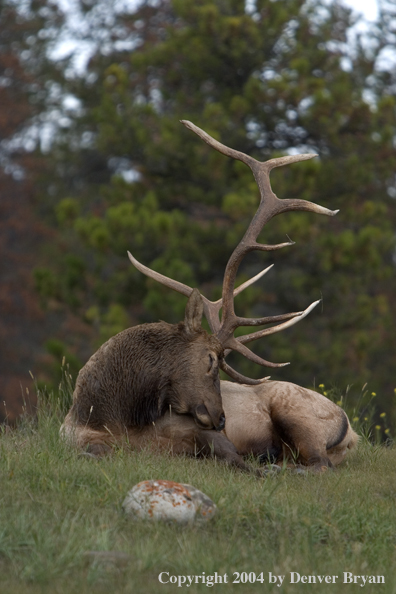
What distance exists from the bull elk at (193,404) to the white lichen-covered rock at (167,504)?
55.7 inches

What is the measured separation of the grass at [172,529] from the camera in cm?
318

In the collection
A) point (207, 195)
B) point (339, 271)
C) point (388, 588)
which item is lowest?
point (339, 271)

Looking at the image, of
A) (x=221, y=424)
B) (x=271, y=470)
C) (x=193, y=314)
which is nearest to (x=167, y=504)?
(x=271, y=470)

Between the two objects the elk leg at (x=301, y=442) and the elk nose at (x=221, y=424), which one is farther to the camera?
the elk leg at (x=301, y=442)

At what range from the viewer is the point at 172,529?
12.1ft

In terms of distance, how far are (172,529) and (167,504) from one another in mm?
110

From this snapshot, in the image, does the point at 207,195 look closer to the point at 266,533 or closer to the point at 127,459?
the point at 127,459

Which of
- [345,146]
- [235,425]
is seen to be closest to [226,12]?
[345,146]

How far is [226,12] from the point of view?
16156 mm

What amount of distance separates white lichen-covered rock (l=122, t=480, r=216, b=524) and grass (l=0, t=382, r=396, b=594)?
0.16 ft

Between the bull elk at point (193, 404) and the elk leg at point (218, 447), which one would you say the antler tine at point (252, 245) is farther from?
the elk leg at point (218, 447)

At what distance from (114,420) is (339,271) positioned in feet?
33.3

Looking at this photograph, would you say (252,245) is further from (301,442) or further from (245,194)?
(245,194)
